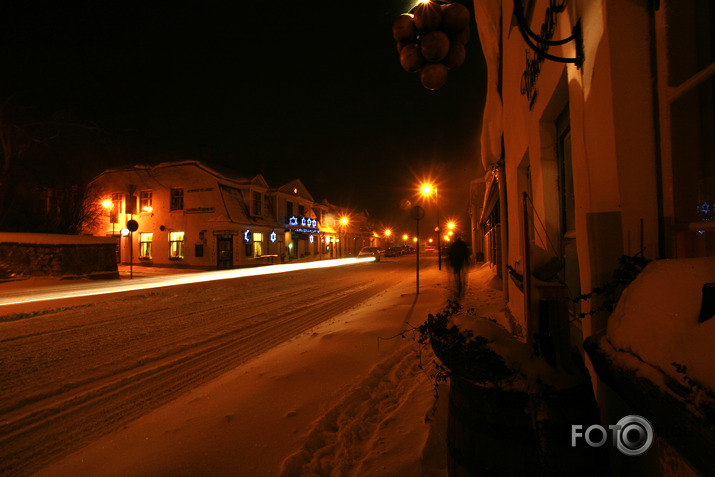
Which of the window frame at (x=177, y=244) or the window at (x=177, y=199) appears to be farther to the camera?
the window at (x=177, y=199)

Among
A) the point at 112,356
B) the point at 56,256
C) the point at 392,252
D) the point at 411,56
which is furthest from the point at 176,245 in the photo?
the point at 392,252

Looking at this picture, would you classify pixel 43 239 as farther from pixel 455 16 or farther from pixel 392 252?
pixel 392 252

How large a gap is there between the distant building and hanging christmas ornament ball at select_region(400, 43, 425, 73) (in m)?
21.4

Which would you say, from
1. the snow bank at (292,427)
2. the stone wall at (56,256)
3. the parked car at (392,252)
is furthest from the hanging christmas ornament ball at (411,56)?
the parked car at (392,252)

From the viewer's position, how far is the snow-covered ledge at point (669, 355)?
0.92 m

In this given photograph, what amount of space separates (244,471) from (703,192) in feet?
10.2

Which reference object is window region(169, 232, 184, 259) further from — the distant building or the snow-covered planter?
the snow-covered planter

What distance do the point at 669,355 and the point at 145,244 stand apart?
28.9m

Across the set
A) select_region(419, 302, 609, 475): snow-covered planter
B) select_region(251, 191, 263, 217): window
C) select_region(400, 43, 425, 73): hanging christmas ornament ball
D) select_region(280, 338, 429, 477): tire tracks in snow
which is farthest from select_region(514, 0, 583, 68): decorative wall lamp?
select_region(251, 191, 263, 217): window

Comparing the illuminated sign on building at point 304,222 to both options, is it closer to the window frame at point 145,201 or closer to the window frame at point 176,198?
the window frame at point 176,198

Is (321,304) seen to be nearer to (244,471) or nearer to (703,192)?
(244,471)

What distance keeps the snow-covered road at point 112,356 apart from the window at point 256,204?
17262mm

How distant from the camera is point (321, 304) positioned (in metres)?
9.19

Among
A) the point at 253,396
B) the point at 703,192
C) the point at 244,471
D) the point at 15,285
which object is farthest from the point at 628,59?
the point at 15,285
